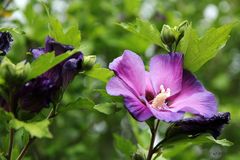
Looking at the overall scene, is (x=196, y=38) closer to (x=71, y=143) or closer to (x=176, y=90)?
(x=176, y=90)

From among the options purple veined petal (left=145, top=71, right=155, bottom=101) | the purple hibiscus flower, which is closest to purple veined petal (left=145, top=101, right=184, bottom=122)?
the purple hibiscus flower

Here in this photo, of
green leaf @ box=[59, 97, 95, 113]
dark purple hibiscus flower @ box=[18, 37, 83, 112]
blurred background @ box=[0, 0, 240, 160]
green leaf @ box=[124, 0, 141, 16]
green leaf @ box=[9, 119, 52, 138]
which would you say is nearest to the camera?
green leaf @ box=[9, 119, 52, 138]

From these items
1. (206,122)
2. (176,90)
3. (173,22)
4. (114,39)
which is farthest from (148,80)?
(114,39)

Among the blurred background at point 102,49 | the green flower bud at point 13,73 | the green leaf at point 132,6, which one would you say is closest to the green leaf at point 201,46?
the green flower bud at point 13,73

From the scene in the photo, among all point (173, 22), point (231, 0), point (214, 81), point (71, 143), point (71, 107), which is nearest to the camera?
point (71, 107)

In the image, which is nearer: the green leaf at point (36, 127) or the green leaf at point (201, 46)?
the green leaf at point (36, 127)

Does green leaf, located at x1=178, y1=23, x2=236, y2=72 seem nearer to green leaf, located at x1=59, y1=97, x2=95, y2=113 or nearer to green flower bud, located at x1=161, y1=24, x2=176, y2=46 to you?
green flower bud, located at x1=161, y1=24, x2=176, y2=46

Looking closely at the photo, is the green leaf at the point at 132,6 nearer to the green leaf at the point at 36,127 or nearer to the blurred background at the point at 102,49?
the blurred background at the point at 102,49
